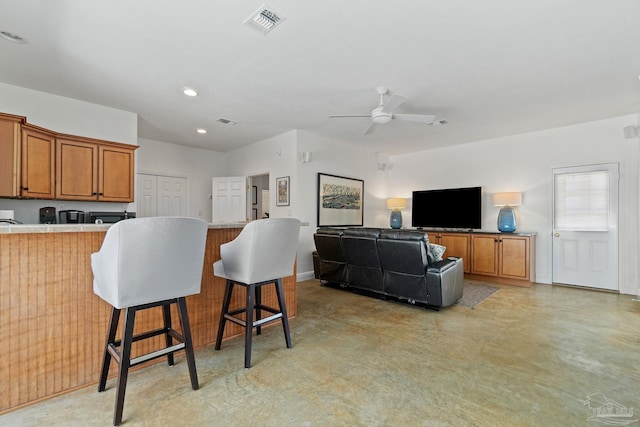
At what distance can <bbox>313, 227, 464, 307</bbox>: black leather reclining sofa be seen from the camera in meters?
3.45

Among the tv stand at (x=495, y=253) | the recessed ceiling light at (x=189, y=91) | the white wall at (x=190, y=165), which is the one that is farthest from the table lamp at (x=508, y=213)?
the white wall at (x=190, y=165)

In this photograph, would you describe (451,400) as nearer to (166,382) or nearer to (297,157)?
(166,382)

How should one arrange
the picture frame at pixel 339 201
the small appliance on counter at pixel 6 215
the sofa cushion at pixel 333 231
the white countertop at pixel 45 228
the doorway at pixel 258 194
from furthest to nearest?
1. the doorway at pixel 258 194
2. the picture frame at pixel 339 201
3. the sofa cushion at pixel 333 231
4. the small appliance on counter at pixel 6 215
5. the white countertop at pixel 45 228

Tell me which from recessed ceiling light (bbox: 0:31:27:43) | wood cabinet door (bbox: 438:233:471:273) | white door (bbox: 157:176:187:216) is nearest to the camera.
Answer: recessed ceiling light (bbox: 0:31:27:43)

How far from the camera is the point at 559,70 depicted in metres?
3.00

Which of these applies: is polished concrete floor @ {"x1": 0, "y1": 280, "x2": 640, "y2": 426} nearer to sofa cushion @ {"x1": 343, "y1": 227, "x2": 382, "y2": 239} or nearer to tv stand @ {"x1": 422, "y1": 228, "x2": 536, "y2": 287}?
sofa cushion @ {"x1": 343, "y1": 227, "x2": 382, "y2": 239}

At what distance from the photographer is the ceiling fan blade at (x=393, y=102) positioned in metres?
3.25

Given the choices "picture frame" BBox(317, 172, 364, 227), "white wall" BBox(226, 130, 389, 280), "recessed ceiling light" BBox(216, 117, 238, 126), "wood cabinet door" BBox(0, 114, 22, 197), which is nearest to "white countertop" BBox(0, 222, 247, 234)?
"wood cabinet door" BBox(0, 114, 22, 197)

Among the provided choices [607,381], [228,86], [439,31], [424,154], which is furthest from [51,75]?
[424,154]

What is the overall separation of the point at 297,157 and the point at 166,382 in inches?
154

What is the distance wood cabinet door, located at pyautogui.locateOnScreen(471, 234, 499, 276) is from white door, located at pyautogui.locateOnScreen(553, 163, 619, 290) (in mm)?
918

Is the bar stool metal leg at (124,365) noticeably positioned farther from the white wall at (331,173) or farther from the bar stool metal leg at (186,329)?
the white wall at (331,173)

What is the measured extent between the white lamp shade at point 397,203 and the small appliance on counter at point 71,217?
17.8ft

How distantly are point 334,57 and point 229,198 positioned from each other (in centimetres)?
424
